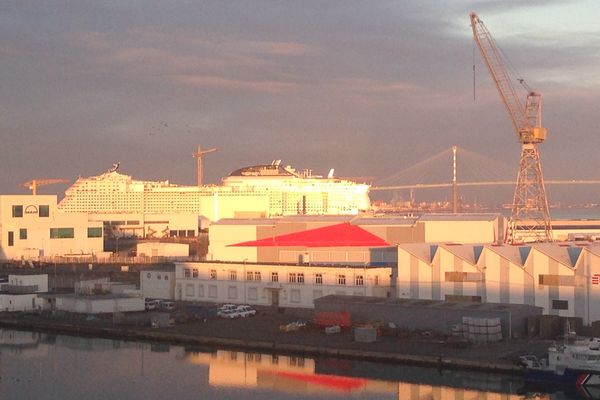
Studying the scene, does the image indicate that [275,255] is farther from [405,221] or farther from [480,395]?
[480,395]

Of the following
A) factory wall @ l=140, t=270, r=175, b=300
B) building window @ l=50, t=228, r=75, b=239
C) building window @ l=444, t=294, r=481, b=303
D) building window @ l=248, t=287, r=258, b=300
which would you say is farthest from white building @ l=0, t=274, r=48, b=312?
building window @ l=444, t=294, r=481, b=303

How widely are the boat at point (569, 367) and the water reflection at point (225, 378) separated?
148 millimetres

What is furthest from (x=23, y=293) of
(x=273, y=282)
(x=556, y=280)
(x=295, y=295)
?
(x=556, y=280)

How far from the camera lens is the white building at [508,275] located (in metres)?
15.9

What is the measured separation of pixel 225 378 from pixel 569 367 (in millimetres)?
4790

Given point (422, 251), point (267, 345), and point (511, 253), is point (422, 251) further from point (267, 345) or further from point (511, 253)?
point (267, 345)

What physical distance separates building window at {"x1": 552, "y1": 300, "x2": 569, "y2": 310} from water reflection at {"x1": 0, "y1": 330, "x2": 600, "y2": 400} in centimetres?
325

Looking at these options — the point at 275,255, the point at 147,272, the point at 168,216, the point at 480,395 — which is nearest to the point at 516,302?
the point at 480,395

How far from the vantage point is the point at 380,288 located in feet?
60.8

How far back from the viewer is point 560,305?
16.1 meters

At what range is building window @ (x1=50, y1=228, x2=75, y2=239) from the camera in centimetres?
2927

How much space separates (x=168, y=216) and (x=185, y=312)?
25092 mm

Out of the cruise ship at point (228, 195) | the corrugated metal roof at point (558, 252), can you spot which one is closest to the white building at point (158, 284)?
the corrugated metal roof at point (558, 252)

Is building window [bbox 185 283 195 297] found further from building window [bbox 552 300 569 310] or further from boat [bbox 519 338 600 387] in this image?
boat [bbox 519 338 600 387]
